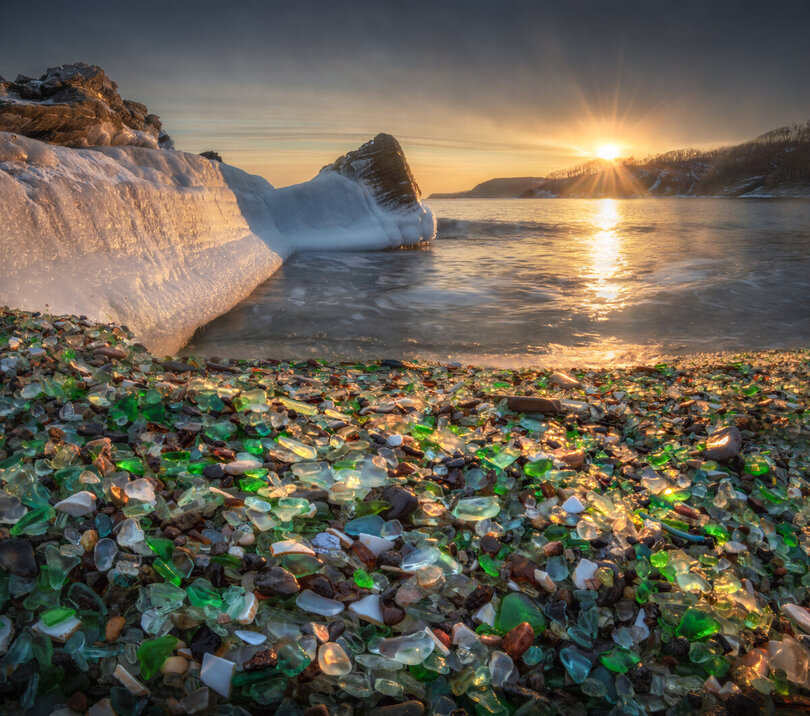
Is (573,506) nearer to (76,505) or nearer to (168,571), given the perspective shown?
(168,571)

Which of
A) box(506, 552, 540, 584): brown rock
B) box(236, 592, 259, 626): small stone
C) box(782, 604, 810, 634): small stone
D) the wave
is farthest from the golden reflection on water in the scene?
box(236, 592, 259, 626): small stone

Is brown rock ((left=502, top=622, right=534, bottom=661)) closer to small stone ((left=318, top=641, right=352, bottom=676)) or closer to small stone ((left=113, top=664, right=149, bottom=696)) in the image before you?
small stone ((left=318, top=641, right=352, bottom=676))

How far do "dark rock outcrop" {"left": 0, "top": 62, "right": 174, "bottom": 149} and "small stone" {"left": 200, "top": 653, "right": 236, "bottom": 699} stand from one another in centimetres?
576

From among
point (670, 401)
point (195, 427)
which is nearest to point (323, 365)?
point (195, 427)

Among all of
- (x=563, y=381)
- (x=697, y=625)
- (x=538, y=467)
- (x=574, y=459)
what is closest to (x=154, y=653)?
(x=697, y=625)

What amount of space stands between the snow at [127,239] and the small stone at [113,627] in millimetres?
2751

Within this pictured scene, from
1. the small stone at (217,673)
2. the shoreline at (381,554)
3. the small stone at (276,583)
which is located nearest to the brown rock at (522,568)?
the shoreline at (381,554)

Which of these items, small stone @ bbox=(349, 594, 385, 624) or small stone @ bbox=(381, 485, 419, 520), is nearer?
small stone @ bbox=(349, 594, 385, 624)

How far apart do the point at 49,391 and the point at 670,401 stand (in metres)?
2.98

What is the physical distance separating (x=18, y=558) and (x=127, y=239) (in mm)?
4295

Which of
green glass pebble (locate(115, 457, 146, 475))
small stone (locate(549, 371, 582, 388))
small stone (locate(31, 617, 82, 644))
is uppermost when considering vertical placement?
green glass pebble (locate(115, 457, 146, 475))

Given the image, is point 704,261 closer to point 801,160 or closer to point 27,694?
point 27,694

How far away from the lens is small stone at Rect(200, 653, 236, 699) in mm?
980

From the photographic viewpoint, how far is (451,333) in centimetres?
570
